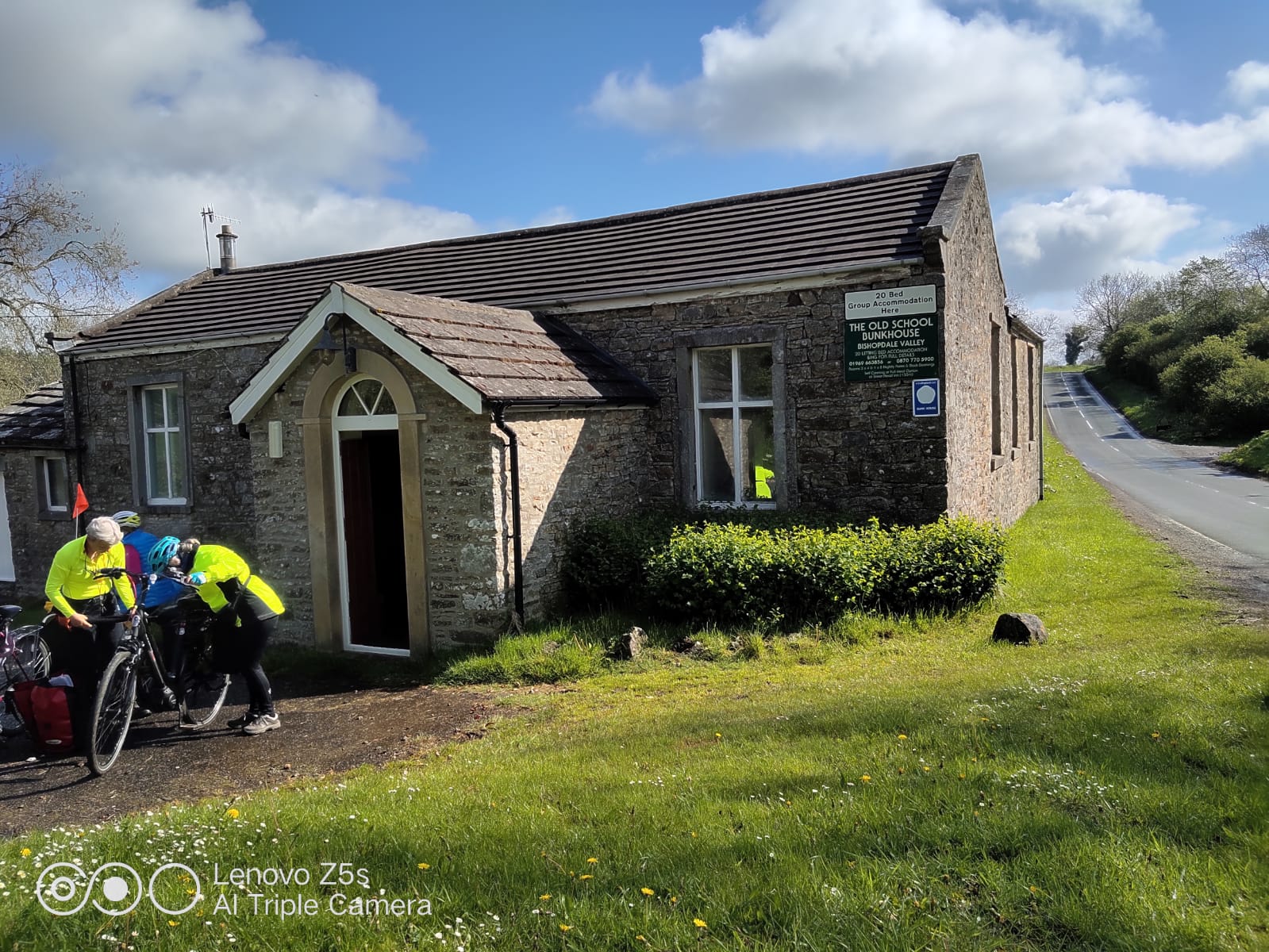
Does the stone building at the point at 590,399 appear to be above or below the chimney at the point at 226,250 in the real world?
below

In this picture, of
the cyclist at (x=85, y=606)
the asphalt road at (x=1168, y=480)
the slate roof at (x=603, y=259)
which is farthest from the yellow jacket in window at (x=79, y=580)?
the asphalt road at (x=1168, y=480)

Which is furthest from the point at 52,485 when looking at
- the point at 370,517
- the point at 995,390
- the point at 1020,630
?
the point at 995,390

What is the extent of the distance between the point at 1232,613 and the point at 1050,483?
18142 mm

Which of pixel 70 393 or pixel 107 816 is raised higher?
pixel 70 393

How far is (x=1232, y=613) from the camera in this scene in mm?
9758

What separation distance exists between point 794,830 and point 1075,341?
102770 millimetres

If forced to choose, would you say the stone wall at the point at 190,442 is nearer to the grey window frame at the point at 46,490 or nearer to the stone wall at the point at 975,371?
the grey window frame at the point at 46,490

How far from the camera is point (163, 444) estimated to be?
1656 centimetres

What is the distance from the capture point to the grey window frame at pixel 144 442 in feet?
52.2

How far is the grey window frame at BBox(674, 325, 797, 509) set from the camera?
470 inches

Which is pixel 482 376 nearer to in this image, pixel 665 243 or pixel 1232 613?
pixel 665 243

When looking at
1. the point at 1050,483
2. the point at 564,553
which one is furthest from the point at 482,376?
the point at 1050,483

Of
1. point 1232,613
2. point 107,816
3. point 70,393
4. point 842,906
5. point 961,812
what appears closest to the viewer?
point 842,906

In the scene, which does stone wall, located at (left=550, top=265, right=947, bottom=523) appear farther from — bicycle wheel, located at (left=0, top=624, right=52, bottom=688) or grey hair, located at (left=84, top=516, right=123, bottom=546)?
bicycle wheel, located at (left=0, top=624, right=52, bottom=688)
